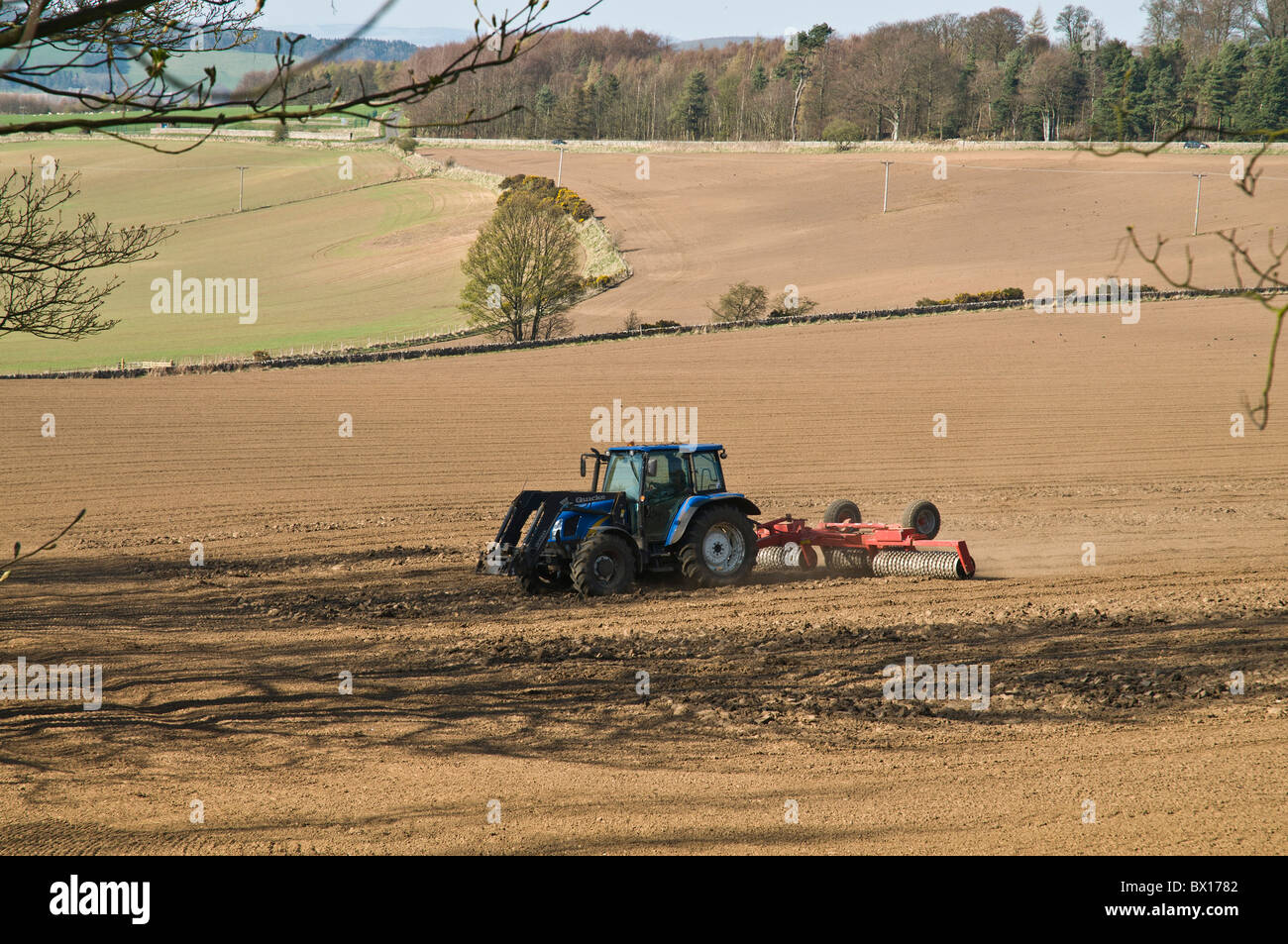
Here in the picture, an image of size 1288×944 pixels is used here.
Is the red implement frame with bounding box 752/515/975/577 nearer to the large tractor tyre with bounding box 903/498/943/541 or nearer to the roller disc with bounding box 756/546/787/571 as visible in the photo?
the roller disc with bounding box 756/546/787/571

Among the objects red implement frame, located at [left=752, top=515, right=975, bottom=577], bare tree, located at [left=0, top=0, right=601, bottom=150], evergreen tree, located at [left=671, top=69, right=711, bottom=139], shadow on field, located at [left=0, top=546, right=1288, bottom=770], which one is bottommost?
shadow on field, located at [left=0, top=546, right=1288, bottom=770]

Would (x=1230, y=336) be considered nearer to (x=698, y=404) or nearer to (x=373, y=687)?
(x=698, y=404)

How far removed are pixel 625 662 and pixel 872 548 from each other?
199 inches

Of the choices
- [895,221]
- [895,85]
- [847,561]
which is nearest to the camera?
[847,561]

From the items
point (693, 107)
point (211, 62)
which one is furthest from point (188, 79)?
point (693, 107)

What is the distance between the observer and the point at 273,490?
20594 mm

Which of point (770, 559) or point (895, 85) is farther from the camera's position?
point (895, 85)

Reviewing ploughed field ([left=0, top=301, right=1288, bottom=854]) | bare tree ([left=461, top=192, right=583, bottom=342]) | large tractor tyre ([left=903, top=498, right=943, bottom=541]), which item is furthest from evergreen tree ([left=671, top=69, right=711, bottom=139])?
large tractor tyre ([left=903, top=498, right=943, bottom=541])

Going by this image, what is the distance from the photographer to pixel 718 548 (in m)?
13.2

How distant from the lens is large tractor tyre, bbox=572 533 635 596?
1222 cm

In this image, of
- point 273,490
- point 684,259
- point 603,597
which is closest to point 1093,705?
point 603,597

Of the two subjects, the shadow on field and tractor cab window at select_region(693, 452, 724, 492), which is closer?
the shadow on field

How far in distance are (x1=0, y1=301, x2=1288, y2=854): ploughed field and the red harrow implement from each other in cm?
26

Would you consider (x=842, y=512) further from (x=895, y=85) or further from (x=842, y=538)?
(x=895, y=85)
